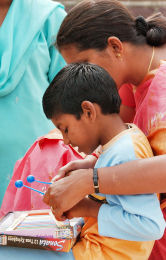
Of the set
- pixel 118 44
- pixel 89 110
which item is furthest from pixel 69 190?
pixel 118 44

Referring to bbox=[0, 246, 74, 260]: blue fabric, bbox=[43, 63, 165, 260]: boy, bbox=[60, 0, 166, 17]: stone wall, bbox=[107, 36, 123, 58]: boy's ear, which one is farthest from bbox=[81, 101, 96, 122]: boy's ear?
bbox=[60, 0, 166, 17]: stone wall

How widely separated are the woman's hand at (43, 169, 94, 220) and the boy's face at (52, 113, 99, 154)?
0.12 meters

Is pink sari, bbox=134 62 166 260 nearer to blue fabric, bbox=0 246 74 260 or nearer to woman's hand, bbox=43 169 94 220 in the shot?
woman's hand, bbox=43 169 94 220

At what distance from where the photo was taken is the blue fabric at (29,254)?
129cm

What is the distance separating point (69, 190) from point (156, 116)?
1.28ft

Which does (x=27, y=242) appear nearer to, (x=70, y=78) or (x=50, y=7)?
(x=70, y=78)

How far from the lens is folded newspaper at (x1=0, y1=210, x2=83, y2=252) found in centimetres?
125

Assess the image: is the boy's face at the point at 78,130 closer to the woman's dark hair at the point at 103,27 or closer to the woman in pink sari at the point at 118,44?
the woman in pink sari at the point at 118,44

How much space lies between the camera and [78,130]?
4.49 ft

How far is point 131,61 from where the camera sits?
156 centimetres

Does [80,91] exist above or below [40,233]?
above

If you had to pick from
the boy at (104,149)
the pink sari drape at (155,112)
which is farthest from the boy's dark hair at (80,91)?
the pink sari drape at (155,112)

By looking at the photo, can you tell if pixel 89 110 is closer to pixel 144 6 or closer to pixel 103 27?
pixel 103 27

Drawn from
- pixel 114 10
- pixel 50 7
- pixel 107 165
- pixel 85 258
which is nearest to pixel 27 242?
pixel 85 258
